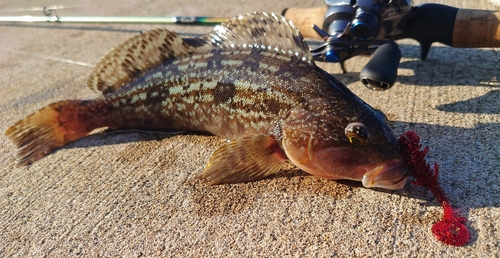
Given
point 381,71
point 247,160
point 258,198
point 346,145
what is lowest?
point 258,198

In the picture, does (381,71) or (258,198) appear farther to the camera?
(381,71)

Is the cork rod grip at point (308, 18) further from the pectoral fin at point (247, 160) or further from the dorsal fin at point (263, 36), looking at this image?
the pectoral fin at point (247, 160)

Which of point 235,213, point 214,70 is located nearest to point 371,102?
point 214,70

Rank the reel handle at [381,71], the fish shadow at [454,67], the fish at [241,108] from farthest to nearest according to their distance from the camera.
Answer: the fish shadow at [454,67]
the reel handle at [381,71]
the fish at [241,108]

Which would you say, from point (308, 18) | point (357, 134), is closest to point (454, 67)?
point (308, 18)

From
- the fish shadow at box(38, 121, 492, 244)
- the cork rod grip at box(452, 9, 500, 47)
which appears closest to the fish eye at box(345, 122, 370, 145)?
the fish shadow at box(38, 121, 492, 244)

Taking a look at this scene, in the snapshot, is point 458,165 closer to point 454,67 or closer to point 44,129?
point 454,67

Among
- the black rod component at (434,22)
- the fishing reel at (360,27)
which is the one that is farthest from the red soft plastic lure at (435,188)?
the black rod component at (434,22)
